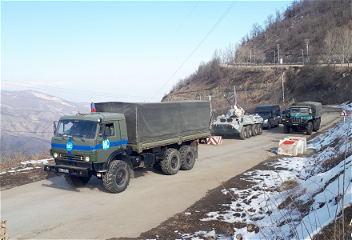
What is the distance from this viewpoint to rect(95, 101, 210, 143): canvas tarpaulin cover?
10.8 meters

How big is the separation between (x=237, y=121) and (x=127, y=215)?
15775 mm

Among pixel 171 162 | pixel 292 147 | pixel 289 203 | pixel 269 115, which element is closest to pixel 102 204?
pixel 171 162

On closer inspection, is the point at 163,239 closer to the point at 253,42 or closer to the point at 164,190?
the point at 164,190

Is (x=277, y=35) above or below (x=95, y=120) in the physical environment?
above

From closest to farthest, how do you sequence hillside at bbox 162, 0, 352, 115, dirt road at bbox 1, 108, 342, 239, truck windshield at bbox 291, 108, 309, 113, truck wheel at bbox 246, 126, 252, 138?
dirt road at bbox 1, 108, 342, 239 → truck wheel at bbox 246, 126, 252, 138 → truck windshield at bbox 291, 108, 309, 113 → hillside at bbox 162, 0, 352, 115

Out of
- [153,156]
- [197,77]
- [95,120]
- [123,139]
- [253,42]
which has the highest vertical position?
[253,42]

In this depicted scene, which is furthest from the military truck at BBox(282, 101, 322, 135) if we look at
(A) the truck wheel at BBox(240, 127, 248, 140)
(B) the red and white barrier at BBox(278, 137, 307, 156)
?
(B) the red and white barrier at BBox(278, 137, 307, 156)

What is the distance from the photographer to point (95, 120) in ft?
31.7

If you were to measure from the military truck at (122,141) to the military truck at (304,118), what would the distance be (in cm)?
1233

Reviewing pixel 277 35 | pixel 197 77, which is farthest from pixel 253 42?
pixel 197 77

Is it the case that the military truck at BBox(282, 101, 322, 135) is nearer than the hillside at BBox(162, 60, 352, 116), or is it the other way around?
the military truck at BBox(282, 101, 322, 135)

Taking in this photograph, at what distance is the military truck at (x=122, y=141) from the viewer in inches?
374

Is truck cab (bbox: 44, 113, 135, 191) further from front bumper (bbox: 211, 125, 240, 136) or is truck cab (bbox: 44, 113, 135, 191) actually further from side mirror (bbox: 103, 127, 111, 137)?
front bumper (bbox: 211, 125, 240, 136)

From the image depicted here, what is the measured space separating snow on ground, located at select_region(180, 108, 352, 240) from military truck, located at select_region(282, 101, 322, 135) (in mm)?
11242
